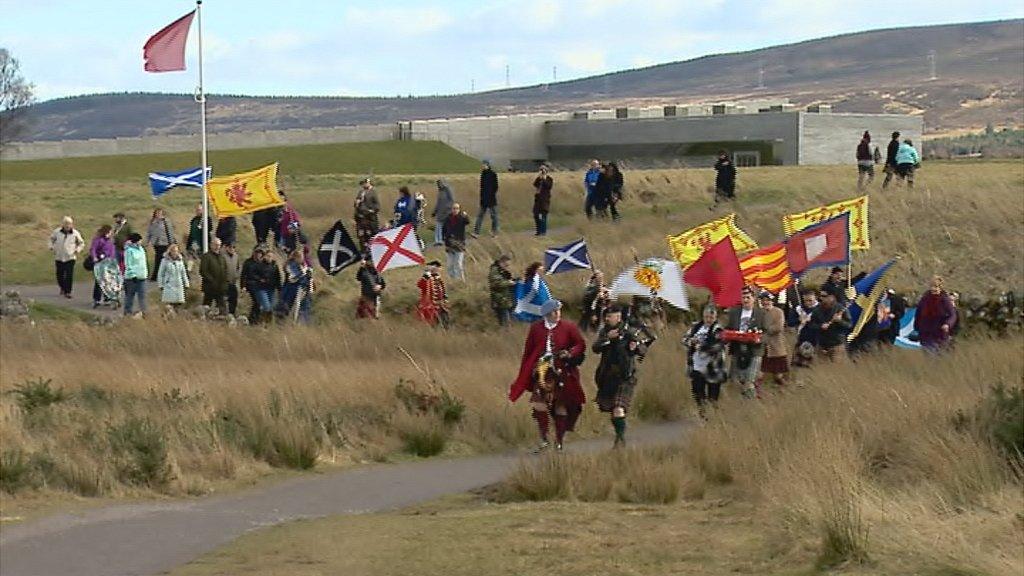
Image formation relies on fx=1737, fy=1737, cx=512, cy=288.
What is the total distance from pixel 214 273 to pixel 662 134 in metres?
58.8

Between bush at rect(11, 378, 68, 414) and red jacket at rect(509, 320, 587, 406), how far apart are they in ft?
16.4

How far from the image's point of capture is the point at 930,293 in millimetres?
23594

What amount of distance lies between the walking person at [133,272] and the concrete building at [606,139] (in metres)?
47.7

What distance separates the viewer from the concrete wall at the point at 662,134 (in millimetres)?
79750

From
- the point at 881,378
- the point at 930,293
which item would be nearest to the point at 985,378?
the point at 881,378

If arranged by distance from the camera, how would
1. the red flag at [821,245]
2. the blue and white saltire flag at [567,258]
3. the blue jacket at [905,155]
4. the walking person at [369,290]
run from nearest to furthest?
the red flag at [821,245]
the walking person at [369,290]
the blue and white saltire flag at [567,258]
the blue jacket at [905,155]

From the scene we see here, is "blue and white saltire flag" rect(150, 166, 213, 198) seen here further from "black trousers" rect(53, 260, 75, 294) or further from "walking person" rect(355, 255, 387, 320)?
"walking person" rect(355, 255, 387, 320)

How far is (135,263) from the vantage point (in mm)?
28125

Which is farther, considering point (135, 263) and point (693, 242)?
point (135, 263)

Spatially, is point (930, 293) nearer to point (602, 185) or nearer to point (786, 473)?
point (786, 473)

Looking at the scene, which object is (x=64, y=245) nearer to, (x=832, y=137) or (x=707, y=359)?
(x=707, y=359)

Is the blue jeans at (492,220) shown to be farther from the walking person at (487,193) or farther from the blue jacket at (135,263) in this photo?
the blue jacket at (135,263)

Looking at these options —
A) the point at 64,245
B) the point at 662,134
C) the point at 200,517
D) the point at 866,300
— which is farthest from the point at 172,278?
the point at 662,134

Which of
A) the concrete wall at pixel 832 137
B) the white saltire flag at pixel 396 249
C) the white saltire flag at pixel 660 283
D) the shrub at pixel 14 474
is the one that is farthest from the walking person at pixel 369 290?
the concrete wall at pixel 832 137
